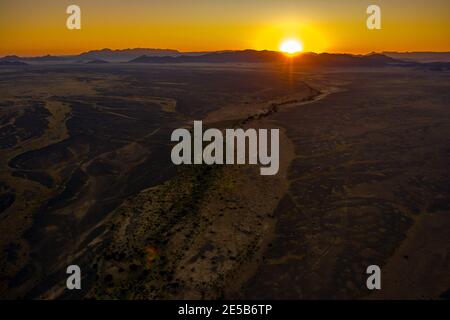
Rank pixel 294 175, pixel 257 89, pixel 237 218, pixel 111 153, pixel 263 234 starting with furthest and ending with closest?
1. pixel 257 89
2. pixel 111 153
3. pixel 294 175
4. pixel 237 218
5. pixel 263 234

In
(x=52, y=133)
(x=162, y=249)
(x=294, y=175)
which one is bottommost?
(x=162, y=249)

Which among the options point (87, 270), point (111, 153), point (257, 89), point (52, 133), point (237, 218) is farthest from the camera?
point (257, 89)

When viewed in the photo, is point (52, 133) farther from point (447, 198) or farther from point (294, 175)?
point (447, 198)

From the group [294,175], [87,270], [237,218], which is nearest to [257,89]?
[294,175]
